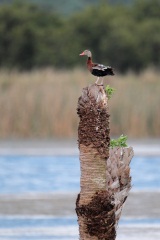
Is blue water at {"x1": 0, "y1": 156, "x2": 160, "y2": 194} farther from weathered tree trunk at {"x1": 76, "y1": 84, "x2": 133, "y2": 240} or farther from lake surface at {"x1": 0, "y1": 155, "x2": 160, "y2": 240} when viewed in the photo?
weathered tree trunk at {"x1": 76, "y1": 84, "x2": 133, "y2": 240}

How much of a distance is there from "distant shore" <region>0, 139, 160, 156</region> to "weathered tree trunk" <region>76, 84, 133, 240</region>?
52.9ft

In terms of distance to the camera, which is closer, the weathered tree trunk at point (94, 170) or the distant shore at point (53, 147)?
the weathered tree trunk at point (94, 170)

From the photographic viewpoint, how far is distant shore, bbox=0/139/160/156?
24.4 meters

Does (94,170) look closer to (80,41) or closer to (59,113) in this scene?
(59,113)

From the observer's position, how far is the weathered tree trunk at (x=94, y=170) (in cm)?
791

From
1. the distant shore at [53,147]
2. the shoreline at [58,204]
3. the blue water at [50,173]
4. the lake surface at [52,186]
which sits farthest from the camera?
the distant shore at [53,147]

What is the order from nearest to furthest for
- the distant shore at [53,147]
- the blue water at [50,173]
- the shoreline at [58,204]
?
1. the shoreline at [58,204]
2. the blue water at [50,173]
3. the distant shore at [53,147]

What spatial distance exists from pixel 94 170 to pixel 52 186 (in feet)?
33.6

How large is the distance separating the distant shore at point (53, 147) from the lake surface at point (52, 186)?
369 millimetres

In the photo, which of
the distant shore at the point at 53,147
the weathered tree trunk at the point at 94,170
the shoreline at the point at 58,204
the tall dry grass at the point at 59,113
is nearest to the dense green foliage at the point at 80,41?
the tall dry grass at the point at 59,113

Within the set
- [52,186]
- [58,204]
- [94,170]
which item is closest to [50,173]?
[52,186]

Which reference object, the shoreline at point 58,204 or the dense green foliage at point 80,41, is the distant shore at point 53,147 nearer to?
the shoreline at point 58,204

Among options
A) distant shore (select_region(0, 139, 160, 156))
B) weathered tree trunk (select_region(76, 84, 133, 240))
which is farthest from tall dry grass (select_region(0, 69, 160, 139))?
weathered tree trunk (select_region(76, 84, 133, 240))

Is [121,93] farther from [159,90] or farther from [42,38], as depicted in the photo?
[42,38]
